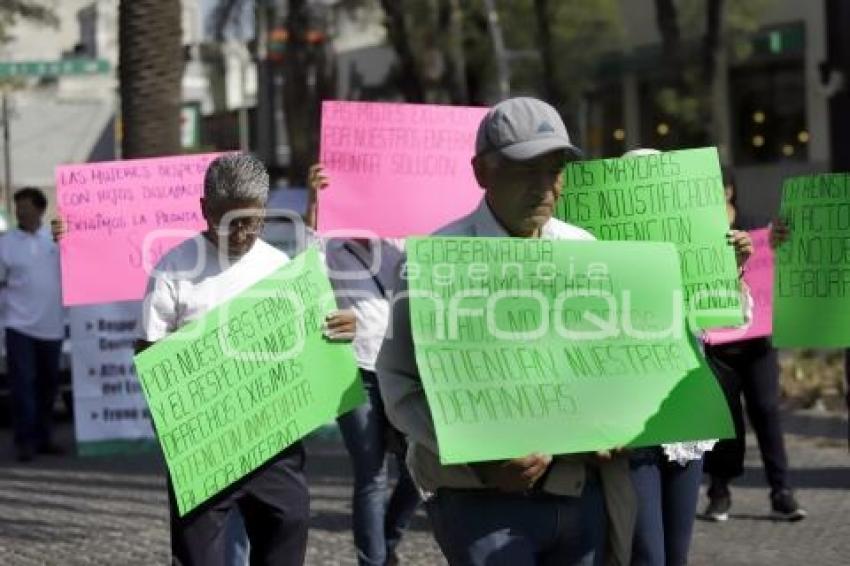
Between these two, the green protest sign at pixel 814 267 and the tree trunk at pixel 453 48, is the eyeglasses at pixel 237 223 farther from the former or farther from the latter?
the tree trunk at pixel 453 48

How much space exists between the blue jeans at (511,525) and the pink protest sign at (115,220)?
12.8 feet

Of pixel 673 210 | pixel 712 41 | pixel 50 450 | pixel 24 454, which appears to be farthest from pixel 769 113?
pixel 673 210

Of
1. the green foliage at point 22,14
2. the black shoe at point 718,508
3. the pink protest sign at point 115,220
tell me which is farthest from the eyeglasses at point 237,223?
the green foliage at point 22,14

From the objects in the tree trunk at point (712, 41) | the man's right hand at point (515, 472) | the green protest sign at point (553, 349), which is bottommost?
the man's right hand at point (515, 472)

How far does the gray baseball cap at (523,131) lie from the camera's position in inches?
152

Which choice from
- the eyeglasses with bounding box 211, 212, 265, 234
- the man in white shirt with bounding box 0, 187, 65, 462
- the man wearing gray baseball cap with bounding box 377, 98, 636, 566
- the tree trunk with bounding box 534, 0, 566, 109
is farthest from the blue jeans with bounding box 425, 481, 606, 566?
the tree trunk with bounding box 534, 0, 566, 109

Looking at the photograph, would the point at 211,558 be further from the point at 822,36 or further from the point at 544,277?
the point at 822,36

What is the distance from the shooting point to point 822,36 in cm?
3728

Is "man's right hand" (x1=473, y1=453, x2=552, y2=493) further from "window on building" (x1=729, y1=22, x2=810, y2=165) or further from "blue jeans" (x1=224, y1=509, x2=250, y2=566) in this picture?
"window on building" (x1=729, y1=22, x2=810, y2=165)

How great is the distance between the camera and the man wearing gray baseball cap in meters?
3.88

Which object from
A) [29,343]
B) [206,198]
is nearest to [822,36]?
[29,343]

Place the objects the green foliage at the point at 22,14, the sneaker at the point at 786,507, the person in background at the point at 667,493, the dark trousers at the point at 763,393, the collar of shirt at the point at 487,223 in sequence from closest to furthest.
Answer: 1. the collar of shirt at the point at 487,223
2. the person in background at the point at 667,493
3. the dark trousers at the point at 763,393
4. the sneaker at the point at 786,507
5. the green foliage at the point at 22,14

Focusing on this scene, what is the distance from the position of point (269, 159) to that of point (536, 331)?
3885 cm

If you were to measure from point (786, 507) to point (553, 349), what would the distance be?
5.52 meters
